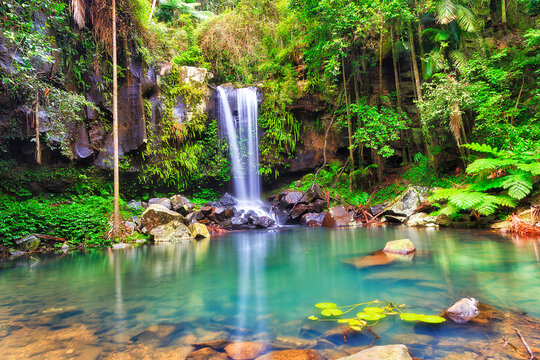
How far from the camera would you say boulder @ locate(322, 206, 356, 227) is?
10.2 m

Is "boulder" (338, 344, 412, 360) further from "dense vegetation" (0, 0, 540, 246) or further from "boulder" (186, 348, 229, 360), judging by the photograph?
"dense vegetation" (0, 0, 540, 246)

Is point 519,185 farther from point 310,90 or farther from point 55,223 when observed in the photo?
point 55,223

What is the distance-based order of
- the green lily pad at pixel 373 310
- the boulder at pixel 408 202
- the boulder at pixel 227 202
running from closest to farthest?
the green lily pad at pixel 373 310
the boulder at pixel 408 202
the boulder at pixel 227 202

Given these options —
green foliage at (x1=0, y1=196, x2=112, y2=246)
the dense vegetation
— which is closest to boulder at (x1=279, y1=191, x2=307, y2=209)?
the dense vegetation

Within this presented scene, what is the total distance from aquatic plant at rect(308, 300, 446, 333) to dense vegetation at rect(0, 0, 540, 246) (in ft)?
18.9

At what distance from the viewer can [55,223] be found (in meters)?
7.20

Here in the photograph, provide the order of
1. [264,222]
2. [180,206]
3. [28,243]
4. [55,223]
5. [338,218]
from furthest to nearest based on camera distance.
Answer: [264,222] → [180,206] → [338,218] → [55,223] → [28,243]

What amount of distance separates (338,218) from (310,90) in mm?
7588

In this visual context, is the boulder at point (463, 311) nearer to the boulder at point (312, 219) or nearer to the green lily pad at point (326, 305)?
the green lily pad at point (326, 305)

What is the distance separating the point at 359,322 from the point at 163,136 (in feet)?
41.4

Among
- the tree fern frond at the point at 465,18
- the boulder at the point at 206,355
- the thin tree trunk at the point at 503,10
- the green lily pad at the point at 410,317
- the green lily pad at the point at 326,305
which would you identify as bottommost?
the boulder at the point at 206,355

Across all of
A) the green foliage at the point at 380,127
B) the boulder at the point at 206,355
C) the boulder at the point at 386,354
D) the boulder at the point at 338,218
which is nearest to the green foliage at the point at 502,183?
the boulder at the point at 338,218

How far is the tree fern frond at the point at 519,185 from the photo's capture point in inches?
237

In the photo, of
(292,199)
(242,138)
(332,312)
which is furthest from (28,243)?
(242,138)
